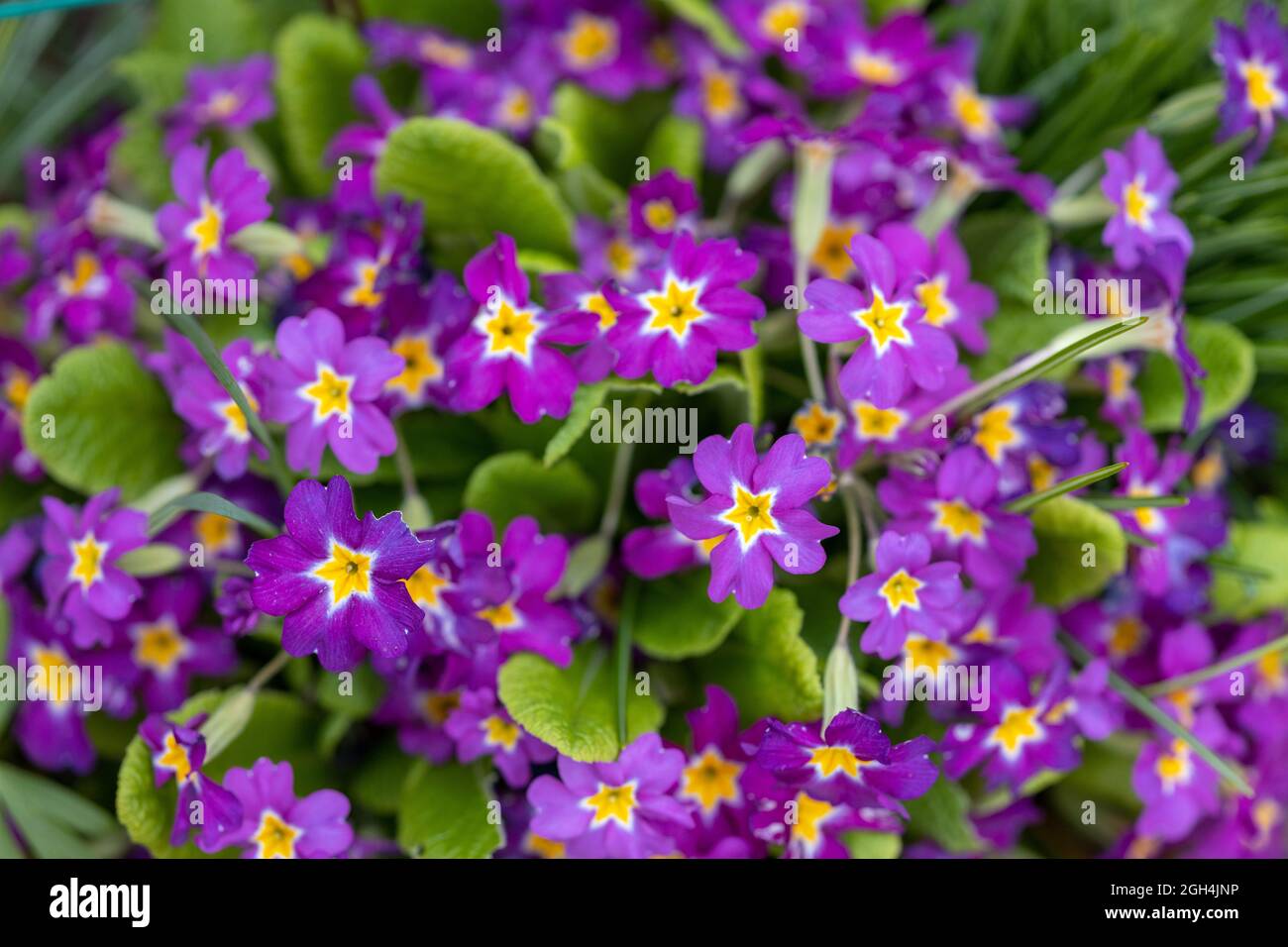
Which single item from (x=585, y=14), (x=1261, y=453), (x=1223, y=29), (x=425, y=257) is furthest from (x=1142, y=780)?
(x=585, y=14)

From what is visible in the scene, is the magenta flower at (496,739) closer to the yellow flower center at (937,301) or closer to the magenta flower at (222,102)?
the yellow flower center at (937,301)

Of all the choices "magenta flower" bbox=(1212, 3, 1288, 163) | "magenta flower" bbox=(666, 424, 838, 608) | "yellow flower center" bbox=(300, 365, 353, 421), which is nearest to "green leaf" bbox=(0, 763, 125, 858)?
"yellow flower center" bbox=(300, 365, 353, 421)

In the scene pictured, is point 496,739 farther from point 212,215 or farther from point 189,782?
point 212,215

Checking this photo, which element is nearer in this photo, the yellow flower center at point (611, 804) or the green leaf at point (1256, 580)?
the yellow flower center at point (611, 804)

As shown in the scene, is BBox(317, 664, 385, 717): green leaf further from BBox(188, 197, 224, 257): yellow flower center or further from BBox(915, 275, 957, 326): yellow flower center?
BBox(915, 275, 957, 326): yellow flower center

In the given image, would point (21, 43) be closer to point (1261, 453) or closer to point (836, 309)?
point (836, 309)

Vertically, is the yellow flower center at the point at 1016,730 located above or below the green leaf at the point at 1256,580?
below

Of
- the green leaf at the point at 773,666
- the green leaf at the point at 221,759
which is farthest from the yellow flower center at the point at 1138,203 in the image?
the green leaf at the point at 221,759
